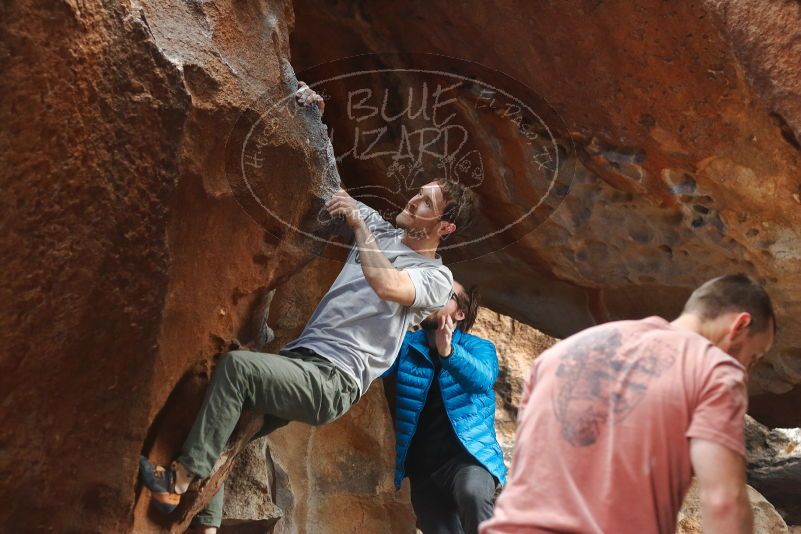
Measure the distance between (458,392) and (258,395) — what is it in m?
1.11

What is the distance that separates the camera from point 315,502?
5.07 m

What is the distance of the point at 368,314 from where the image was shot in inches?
143

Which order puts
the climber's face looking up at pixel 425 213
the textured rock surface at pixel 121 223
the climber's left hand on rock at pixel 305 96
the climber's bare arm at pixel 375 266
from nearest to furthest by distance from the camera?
the textured rock surface at pixel 121 223 < the climber's bare arm at pixel 375 266 < the climber's left hand on rock at pixel 305 96 < the climber's face looking up at pixel 425 213

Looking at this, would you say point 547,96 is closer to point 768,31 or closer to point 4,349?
point 768,31

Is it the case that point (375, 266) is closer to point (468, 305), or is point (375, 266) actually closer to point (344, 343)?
point (344, 343)

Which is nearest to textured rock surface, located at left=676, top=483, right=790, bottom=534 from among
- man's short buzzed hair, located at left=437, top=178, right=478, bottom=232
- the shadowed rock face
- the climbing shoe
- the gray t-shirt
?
the shadowed rock face

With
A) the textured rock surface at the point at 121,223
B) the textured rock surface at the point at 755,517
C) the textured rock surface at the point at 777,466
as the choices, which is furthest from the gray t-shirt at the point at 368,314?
the textured rock surface at the point at 777,466

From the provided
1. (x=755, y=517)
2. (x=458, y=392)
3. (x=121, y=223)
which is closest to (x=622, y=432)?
(x=121, y=223)

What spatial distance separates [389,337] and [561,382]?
1.50 meters

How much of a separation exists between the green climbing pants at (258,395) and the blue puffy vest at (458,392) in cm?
68

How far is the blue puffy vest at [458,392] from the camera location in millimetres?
4070

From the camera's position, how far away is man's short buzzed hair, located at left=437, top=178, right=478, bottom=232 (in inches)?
149

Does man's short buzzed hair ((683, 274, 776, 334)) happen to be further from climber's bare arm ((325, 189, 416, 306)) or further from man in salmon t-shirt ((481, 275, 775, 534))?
climber's bare arm ((325, 189, 416, 306))

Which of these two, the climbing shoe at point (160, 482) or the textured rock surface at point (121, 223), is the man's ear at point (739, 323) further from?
the climbing shoe at point (160, 482)
